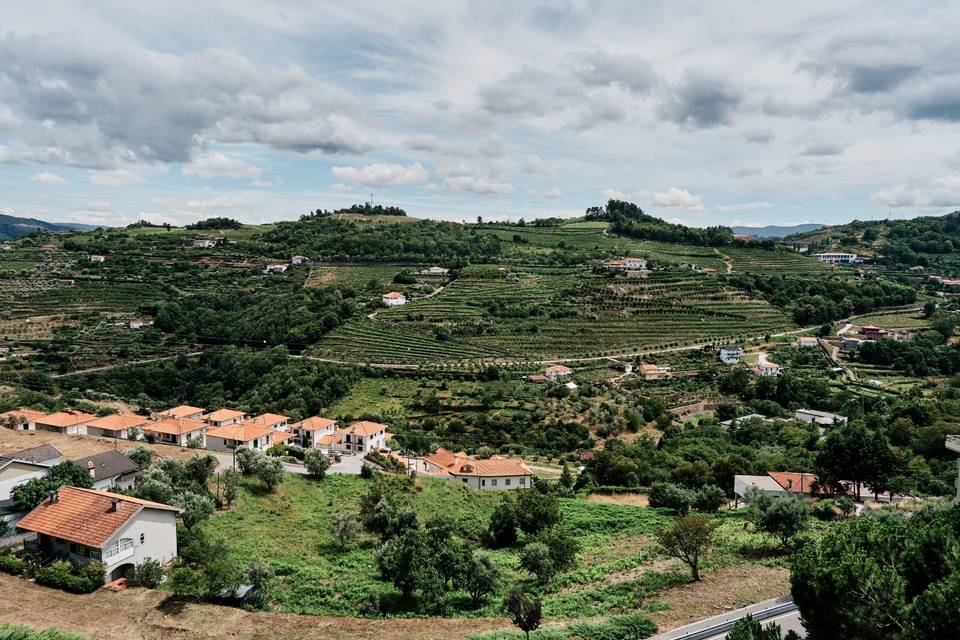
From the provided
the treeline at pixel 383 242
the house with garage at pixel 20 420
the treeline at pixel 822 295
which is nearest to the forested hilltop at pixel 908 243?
the treeline at pixel 822 295

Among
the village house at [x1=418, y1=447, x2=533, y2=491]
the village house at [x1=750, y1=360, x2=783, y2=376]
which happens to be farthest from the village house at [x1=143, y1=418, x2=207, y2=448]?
the village house at [x1=750, y1=360, x2=783, y2=376]

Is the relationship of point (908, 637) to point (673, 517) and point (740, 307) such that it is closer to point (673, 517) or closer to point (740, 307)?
point (673, 517)

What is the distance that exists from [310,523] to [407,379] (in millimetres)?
40290

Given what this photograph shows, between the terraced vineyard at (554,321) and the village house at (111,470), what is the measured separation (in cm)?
4433

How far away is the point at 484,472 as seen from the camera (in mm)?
43031

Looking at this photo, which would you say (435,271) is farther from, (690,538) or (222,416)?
(690,538)

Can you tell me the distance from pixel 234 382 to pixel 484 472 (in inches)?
1712

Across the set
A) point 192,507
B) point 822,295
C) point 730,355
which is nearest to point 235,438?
point 192,507

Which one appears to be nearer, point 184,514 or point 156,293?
point 184,514

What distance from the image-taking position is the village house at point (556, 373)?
221 feet

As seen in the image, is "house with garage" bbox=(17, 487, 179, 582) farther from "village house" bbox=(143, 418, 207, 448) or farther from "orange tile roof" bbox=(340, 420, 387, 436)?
"orange tile roof" bbox=(340, 420, 387, 436)

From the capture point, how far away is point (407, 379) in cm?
6869

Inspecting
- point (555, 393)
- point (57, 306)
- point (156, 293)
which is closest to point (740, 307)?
point (555, 393)

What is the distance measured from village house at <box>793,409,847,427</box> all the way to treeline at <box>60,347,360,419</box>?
152ft
